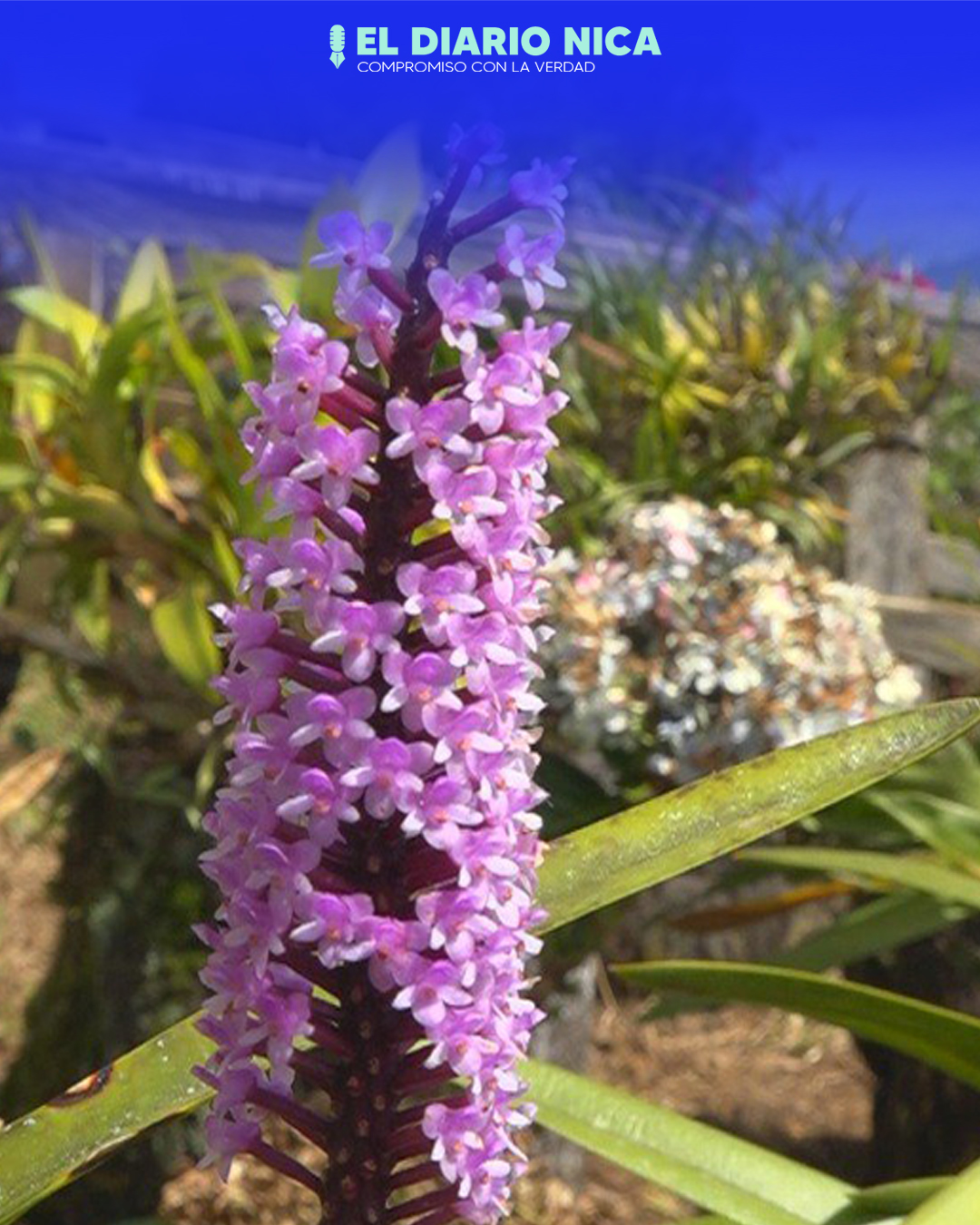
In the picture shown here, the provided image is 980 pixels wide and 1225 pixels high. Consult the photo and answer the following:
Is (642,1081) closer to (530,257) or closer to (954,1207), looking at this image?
(954,1207)

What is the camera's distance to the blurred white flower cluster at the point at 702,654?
158 centimetres

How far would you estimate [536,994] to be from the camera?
1.88 meters

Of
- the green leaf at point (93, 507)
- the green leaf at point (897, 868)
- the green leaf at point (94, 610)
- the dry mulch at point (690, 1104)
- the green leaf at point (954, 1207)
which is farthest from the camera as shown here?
the dry mulch at point (690, 1104)

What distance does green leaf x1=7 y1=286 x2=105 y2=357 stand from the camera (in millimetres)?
1823

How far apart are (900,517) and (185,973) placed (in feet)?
3.46

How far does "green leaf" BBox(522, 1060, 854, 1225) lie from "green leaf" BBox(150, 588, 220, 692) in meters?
0.72

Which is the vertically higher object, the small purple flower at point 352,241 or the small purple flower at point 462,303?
the small purple flower at point 352,241

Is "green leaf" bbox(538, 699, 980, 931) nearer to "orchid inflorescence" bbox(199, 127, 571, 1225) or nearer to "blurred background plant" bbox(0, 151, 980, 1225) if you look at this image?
"orchid inflorescence" bbox(199, 127, 571, 1225)

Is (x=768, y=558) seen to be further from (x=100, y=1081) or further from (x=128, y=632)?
(x=100, y=1081)

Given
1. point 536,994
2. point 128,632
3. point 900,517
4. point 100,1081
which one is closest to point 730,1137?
point 100,1081

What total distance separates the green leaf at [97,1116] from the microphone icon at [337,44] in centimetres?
73

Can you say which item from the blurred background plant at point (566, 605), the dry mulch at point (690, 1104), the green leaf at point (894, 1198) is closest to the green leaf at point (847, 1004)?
the green leaf at point (894, 1198)

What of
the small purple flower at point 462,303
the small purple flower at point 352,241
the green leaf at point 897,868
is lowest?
the small purple flower at point 462,303

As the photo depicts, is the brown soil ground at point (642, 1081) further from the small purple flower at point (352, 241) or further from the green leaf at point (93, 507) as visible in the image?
the small purple flower at point (352, 241)
